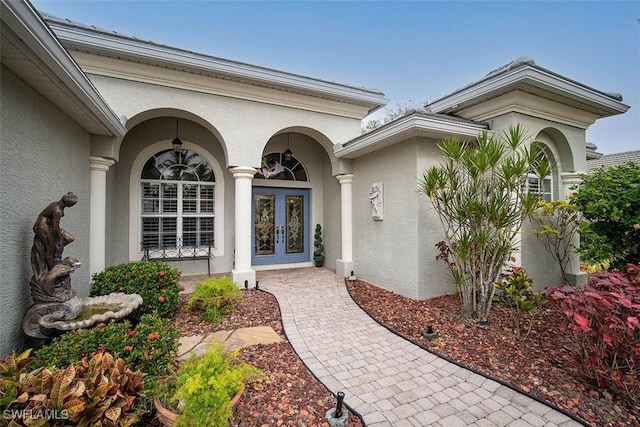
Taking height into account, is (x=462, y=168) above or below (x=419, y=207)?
above

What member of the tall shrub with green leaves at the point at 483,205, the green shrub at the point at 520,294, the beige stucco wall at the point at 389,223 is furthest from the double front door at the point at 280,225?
the green shrub at the point at 520,294

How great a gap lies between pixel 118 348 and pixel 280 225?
626cm

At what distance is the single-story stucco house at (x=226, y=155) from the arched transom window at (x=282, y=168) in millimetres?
44

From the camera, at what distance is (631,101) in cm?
663

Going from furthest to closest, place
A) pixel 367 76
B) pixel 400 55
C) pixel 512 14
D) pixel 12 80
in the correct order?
pixel 367 76 < pixel 400 55 < pixel 512 14 < pixel 12 80

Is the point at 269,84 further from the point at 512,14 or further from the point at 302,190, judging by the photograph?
the point at 512,14

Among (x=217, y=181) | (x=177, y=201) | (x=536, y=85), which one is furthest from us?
(x=217, y=181)

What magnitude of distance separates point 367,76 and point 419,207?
12570 mm

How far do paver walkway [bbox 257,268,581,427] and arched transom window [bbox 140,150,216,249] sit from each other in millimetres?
4107

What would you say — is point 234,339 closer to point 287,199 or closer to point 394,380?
point 394,380

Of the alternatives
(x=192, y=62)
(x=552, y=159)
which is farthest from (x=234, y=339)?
(x=552, y=159)

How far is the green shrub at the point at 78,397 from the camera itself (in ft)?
5.84

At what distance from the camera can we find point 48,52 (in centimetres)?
272

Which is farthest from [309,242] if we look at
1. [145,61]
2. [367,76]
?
[367,76]
